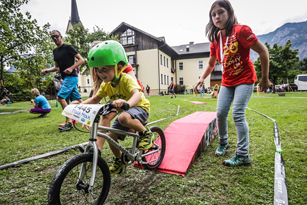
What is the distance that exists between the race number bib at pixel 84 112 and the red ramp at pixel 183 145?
135 centimetres

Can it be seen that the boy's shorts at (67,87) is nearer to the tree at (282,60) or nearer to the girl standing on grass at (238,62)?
the girl standing on grass at (238,62)

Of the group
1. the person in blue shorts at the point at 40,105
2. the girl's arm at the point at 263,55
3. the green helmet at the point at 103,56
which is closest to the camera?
the green helmet at the point at 103,56

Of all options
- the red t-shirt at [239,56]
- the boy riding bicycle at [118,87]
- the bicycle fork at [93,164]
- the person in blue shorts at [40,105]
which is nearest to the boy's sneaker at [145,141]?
the boy riding bicycle at [118,87]

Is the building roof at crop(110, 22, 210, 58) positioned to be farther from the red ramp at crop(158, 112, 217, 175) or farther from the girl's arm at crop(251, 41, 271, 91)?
the girl's arm at crop(251, 41, 271, 91)

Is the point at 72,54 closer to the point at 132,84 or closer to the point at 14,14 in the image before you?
the point at 132,84

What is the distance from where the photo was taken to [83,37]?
2698 cm

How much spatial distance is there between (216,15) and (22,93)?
41.6m

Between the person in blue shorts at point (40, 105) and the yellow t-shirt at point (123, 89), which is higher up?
the yellow t-shirt at point (123, 89)

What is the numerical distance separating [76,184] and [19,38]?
1423 centimetres

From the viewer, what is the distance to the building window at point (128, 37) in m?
29.2

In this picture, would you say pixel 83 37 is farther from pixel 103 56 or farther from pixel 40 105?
pixel 103 56

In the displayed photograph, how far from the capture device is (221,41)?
239cm

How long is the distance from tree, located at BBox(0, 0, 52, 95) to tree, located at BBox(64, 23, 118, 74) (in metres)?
13.6

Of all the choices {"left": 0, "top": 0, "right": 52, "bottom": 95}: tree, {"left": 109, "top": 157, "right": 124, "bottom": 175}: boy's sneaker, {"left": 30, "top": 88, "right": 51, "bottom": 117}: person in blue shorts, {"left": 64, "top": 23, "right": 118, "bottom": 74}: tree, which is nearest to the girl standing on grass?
{"left": 109, "top": 157, "right": 124, "bottom": 175}: boy's sneaker
